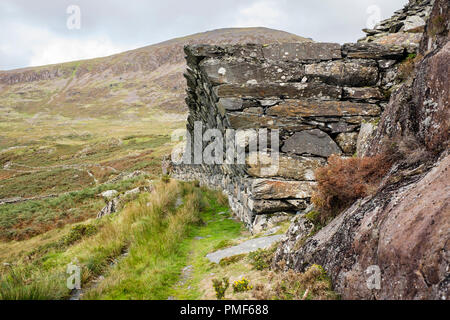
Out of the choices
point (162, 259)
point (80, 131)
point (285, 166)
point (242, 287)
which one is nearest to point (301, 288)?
point (242, 287)

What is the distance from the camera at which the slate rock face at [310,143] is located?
20.2 ft

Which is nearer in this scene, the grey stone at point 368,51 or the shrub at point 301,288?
the shrub at point 301,288

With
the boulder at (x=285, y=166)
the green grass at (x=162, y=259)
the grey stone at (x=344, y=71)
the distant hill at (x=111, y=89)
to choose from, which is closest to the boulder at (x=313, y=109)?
the grey stone at (x=344, y=71)

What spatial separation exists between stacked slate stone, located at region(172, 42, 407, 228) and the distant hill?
11119 centimetres

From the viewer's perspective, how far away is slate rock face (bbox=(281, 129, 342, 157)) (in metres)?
6.17

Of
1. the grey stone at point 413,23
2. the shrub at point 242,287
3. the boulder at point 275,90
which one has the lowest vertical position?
the shrub at point 242,287

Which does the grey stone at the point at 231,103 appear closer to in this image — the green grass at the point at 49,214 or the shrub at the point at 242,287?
the shrub at the point at 242,287

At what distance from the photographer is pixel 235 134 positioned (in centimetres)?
612

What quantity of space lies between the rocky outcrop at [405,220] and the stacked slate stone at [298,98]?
2.39 metres

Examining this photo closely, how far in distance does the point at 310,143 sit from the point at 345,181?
307cm

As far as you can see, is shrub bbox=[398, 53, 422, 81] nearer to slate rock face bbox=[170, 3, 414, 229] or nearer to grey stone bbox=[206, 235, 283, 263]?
slate rock face bbox=[170, 3, 414, 229]

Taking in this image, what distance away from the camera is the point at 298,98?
20.2 ft
